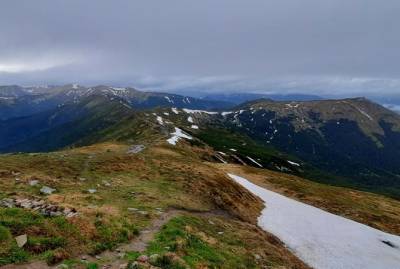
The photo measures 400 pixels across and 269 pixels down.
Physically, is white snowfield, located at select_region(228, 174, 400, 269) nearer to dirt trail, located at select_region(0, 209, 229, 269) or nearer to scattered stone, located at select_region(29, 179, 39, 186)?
dirt trail, located at select_region(0, 209, 229, 269)

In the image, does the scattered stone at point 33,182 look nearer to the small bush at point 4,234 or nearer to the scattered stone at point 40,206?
the scattered stone at point 40,206

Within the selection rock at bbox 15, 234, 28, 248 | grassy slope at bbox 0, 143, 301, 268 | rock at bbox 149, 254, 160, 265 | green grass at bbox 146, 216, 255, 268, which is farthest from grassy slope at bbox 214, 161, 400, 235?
rock at bbox 15, 234, 28, 248

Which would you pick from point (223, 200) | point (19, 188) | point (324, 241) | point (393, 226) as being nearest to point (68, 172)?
point (19, 188)

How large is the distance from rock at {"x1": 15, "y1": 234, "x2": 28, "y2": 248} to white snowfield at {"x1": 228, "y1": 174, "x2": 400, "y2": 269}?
25.2 meters

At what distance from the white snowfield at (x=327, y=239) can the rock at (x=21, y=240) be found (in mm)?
25170

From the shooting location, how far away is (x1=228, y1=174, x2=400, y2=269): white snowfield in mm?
40272

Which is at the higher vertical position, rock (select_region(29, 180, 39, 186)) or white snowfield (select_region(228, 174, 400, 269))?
rock (select_region(29, 180, 39, 186))

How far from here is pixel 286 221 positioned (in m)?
51.7

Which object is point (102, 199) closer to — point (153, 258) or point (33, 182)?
point (33, 182)

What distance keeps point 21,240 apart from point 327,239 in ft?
114

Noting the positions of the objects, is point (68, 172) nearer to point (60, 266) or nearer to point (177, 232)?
point (177, 232)

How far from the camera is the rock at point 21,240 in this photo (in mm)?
22188

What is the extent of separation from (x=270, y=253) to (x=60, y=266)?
62.3ft

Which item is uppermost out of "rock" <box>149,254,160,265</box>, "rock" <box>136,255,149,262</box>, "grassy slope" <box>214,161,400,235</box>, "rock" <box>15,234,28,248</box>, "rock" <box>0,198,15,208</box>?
"rock" <box>15,234,28,248</box>
